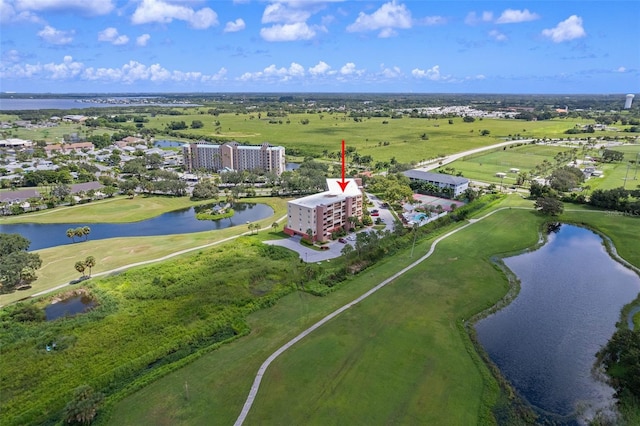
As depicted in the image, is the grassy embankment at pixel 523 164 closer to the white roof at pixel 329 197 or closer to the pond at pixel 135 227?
the white roof at pixel 329 197

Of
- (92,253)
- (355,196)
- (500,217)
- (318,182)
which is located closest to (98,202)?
(92,253)

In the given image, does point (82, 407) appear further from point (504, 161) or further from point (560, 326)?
point (504, 161)

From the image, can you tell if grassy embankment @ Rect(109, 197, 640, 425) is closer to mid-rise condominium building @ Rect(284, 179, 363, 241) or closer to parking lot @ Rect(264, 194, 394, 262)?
parking lot @ Rect(264, 194, 394, 262)

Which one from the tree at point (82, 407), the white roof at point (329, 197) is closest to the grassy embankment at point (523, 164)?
the white roof at point (329, 197)

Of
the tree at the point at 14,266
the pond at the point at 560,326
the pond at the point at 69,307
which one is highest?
the tree at the point at 14,266

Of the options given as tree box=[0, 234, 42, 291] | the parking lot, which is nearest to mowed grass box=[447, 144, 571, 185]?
the parking lot

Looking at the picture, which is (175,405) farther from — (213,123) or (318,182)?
(213,123)
